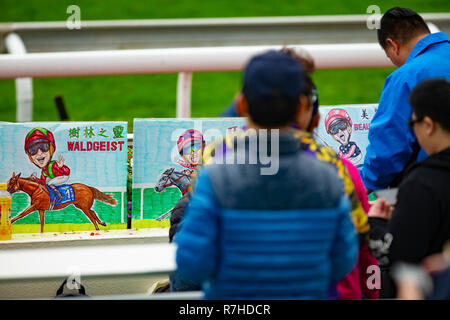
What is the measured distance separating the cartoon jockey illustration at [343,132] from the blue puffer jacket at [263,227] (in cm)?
143

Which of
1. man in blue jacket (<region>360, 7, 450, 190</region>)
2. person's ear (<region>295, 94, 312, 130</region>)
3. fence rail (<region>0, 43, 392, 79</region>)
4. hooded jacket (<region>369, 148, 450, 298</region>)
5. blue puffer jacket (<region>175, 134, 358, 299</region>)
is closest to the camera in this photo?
blue puffer jacket (<region>175, 134, 358, 299</region>)

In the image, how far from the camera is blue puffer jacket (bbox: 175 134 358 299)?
4.73 ft

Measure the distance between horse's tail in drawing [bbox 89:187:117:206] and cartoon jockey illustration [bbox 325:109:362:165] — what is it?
107 centimetres

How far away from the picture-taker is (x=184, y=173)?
111 inches

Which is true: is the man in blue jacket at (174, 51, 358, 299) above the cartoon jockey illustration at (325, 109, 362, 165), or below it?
below

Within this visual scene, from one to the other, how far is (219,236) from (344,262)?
34 centimetres

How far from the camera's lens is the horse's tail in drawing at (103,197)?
2764 millimetres

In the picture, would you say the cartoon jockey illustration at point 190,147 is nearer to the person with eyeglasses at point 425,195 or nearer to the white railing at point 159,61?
the white railing at point 159,61

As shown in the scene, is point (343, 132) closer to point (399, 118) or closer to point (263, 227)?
point (399, 118)

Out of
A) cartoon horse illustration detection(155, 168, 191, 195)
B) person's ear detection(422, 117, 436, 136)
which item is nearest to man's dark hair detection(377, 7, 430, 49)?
person's ear detection(422, 117, 436, 136)

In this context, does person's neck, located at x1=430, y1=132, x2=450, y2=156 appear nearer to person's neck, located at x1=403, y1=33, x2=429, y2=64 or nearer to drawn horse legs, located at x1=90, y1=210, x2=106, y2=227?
person's neck, located at x1=403, y1=33, x2=429, y2=64

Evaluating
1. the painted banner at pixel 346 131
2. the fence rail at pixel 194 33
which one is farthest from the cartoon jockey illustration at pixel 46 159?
the fence rail at pixel 194 33

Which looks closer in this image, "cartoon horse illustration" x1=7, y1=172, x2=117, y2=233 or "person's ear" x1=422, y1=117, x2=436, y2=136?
"person's ear" x1=422, y1=117, x2=436, y2=136

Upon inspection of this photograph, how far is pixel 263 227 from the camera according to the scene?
144 centimetres
